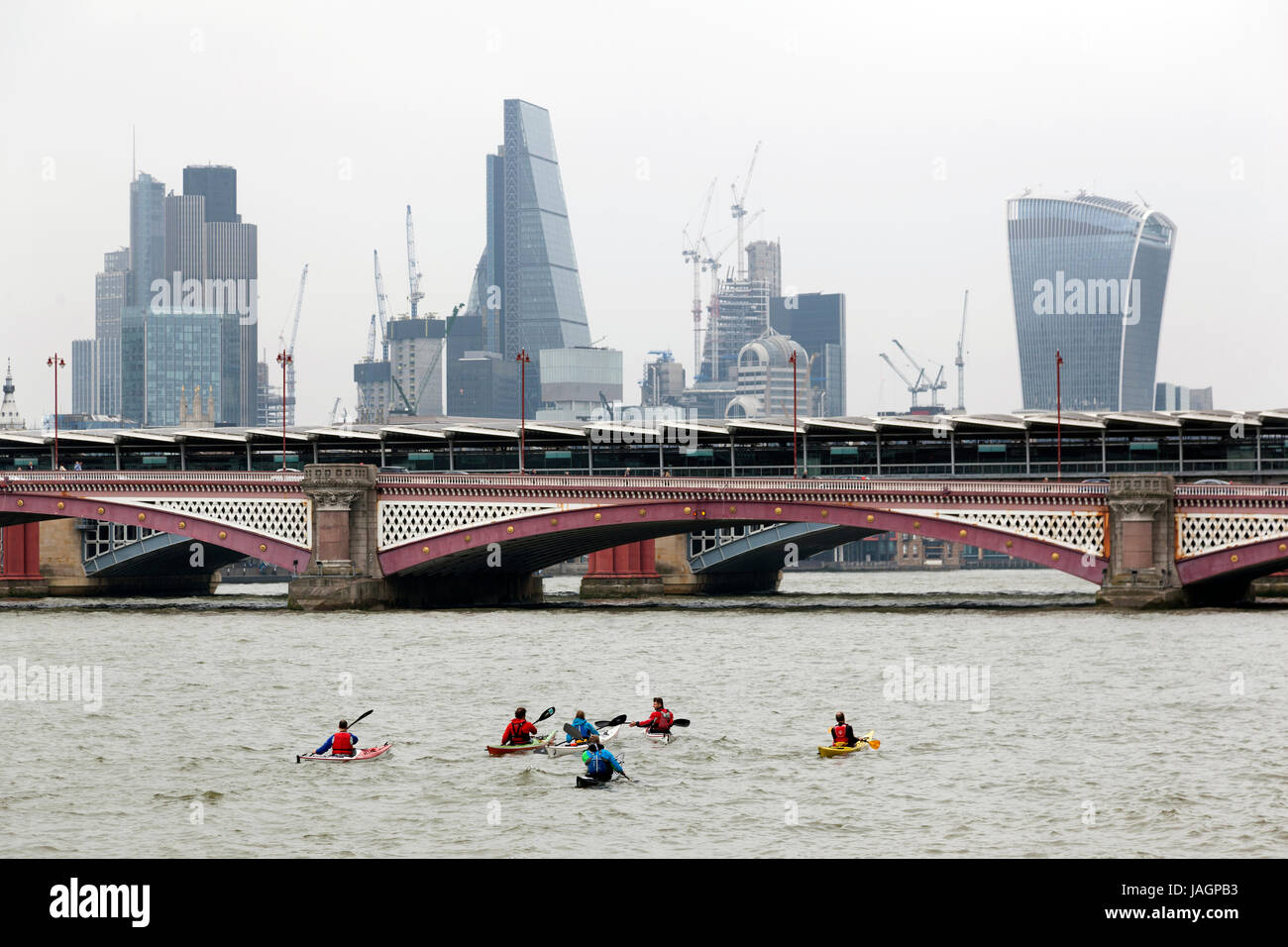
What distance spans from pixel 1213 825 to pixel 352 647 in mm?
48290

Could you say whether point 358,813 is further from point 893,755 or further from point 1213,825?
point 1213,825

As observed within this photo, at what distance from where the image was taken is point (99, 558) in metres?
138

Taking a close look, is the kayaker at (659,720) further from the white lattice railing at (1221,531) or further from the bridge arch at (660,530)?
the white lattice railing at (1221,531)

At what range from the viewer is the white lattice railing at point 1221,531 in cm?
9138

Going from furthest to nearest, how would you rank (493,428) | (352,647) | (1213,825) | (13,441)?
(13,441)
(493,428)
(352,647)
(1213,825)

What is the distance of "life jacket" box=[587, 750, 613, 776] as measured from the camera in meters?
47.1

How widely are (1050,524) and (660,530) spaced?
25.5 m

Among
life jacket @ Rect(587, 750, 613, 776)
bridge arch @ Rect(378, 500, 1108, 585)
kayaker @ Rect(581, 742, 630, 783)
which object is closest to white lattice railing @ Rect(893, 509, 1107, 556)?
bridge arch @ Rect(378, 500, 1108, 585)

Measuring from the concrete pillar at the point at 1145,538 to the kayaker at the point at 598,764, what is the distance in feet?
170

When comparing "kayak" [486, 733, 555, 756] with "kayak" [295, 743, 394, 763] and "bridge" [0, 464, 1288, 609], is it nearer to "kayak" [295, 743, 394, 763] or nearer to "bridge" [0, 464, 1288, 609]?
"kayak" [295, 743, 394, 763]
